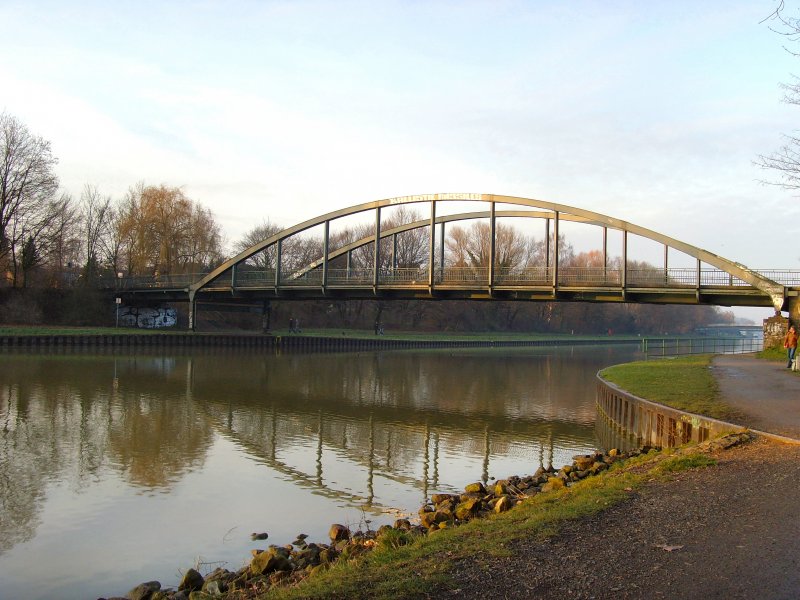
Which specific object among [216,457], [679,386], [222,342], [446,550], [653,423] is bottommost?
[216,457]

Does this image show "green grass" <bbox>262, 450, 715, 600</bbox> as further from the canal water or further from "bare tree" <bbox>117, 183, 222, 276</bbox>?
"bare tree" <bbox>117, 183, 222, 276</bbox>

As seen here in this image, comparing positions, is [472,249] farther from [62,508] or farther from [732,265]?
[62,508]

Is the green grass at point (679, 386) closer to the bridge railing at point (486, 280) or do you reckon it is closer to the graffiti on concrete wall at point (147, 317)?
the bridge railing at point (486, 280)

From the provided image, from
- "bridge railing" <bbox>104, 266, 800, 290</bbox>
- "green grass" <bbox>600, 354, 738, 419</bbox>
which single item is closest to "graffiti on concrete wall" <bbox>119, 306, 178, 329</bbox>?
"bridge railing" <bbox>104, 266, 800, 290</bbox>

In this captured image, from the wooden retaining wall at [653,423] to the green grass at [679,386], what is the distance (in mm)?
395

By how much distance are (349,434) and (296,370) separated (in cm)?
2177

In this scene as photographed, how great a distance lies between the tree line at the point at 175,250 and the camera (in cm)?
5412

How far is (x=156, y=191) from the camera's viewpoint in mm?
65062

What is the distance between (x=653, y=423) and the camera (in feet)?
52.0

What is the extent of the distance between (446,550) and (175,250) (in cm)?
6419

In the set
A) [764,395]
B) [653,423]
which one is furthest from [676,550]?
[764,395]

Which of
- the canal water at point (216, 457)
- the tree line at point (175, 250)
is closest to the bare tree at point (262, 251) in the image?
the tree line at point (175, 250)

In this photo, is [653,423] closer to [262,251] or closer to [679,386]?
[679,386]

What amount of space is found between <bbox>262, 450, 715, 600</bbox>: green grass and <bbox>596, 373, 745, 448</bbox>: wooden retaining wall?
3877mm
